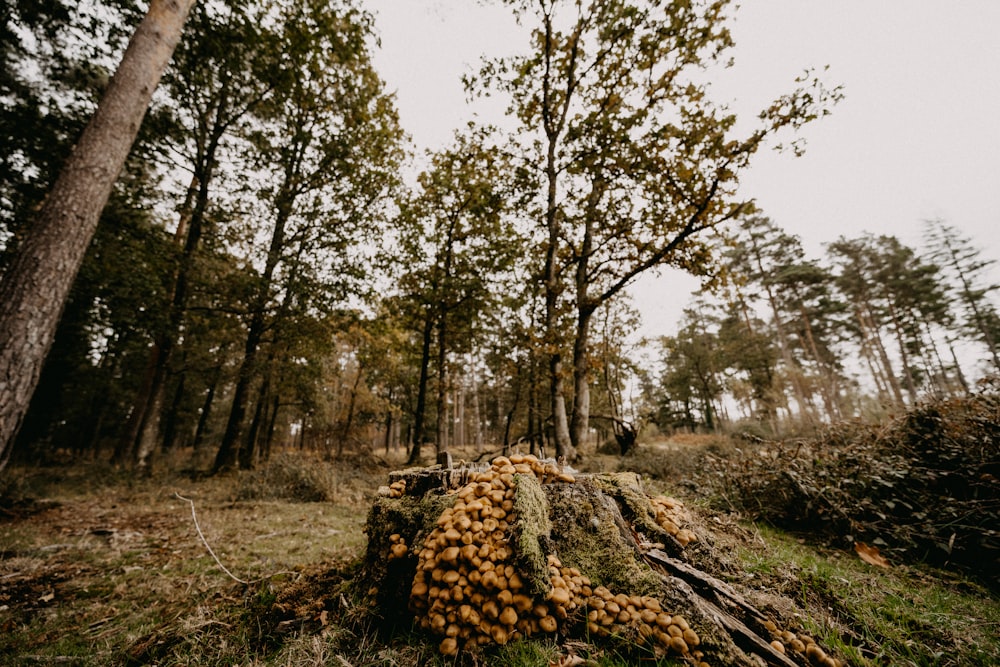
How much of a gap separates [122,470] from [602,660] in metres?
14.1

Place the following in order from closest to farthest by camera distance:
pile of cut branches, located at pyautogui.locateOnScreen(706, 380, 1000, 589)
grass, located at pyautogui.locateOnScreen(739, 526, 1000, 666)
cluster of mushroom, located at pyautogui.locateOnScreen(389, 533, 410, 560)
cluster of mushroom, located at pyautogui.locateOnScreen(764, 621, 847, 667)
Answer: cluster of mushroom, located at pyautogui.locateOnScreen(764, 621, 847, 667)
grass, located at pyautogui.locateOnScreen(739, 526, 1000, 666)
cluster of mushroom, located at pyautogui.locateOnScreen(389, 533, 410, 560)
pile of cut branches, located at pyautogui.locateOnScreen(706, 380, 1000, 589)

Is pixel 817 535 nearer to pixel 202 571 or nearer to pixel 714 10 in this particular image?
pixel 202 571

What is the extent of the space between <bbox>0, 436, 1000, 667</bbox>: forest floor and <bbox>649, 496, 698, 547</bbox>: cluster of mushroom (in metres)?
0.18

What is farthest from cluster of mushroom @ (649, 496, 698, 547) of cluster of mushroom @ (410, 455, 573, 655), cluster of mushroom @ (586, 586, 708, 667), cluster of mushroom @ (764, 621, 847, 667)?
cluster of mushroom @ (410, 455, 573, 655)

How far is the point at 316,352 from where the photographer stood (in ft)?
39.1

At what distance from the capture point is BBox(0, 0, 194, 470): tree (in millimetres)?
2826

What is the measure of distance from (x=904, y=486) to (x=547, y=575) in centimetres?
509

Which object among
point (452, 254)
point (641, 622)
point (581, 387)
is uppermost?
point (452, 254)

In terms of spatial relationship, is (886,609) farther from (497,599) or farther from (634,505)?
(497,599)

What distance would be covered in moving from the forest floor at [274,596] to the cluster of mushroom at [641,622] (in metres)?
0.19

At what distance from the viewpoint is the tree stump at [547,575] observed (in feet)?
6.29

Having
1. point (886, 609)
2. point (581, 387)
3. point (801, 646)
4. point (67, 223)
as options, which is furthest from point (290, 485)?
point (886, 609)

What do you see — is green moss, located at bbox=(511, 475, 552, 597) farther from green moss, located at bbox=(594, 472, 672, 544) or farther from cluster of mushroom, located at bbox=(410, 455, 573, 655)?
green moss, located at bbox=(594, 472, 672, 544)

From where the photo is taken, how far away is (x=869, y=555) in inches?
146
